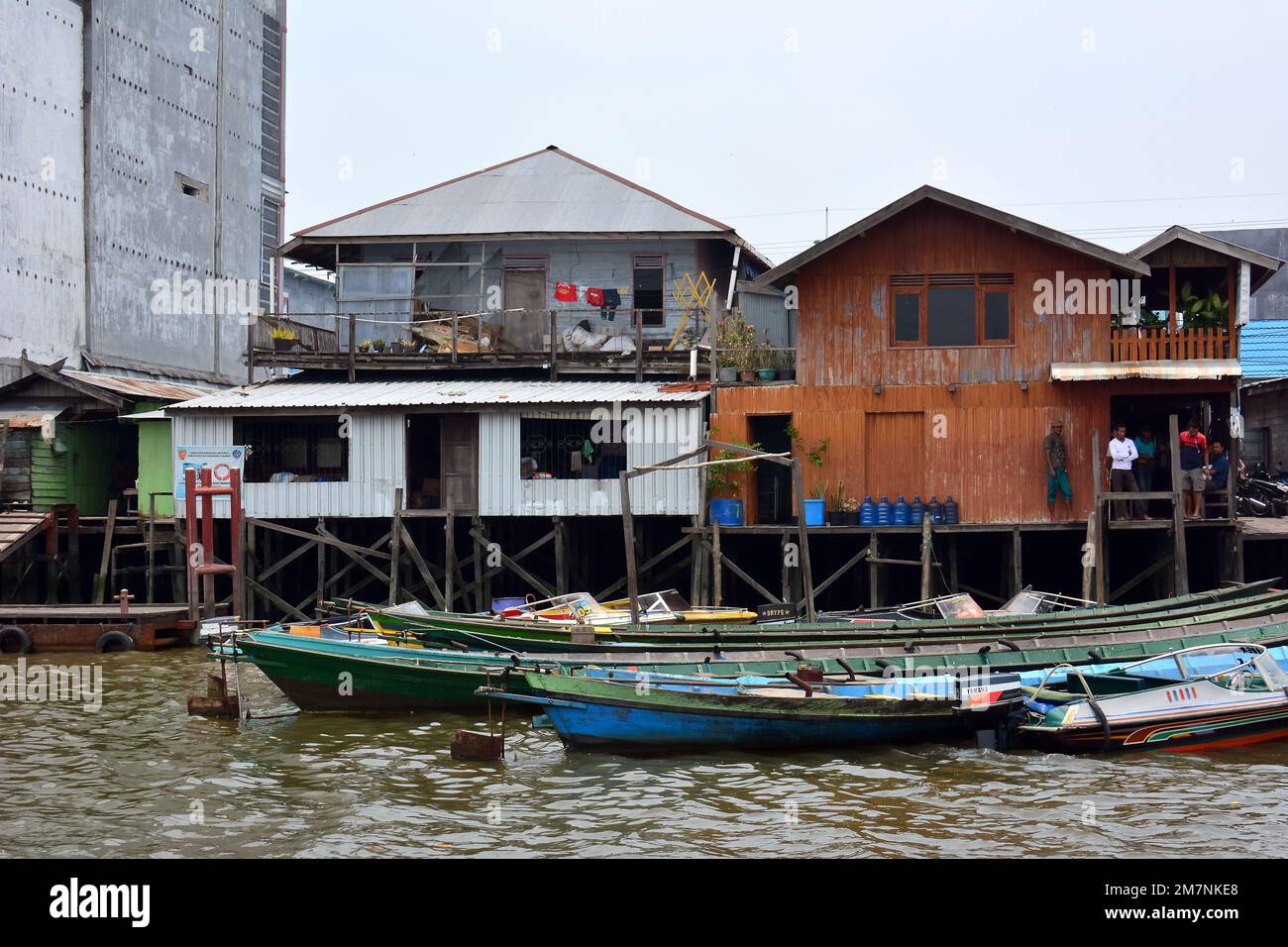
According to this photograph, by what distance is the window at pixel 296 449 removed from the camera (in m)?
28.0

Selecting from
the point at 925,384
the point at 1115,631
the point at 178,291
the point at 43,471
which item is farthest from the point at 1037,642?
the point at 178,291

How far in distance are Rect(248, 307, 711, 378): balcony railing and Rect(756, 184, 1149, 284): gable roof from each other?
4263 millimetres

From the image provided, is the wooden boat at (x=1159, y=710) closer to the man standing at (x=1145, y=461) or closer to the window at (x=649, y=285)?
the man standing at (x=1145, y=461)

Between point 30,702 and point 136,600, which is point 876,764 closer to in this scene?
point 30,702

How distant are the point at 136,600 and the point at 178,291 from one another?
11416mm

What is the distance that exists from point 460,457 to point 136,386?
10.4m

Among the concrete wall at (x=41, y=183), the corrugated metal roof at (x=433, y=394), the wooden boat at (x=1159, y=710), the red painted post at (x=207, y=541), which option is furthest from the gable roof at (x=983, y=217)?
the concrete wall at (x=41, y=183)

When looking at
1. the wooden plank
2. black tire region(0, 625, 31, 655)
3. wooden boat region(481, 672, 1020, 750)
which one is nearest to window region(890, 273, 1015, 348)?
wooden boat region(481, 672, 1020, 750)

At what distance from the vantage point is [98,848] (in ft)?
38.5

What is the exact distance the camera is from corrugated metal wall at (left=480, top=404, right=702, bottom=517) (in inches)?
996

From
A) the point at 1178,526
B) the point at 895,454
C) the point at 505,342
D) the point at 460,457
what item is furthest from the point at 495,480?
the point at 1178,526

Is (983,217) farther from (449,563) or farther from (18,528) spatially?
(18,528)

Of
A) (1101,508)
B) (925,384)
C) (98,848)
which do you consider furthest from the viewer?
(925,384)

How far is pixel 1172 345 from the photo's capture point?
79.2 ft
